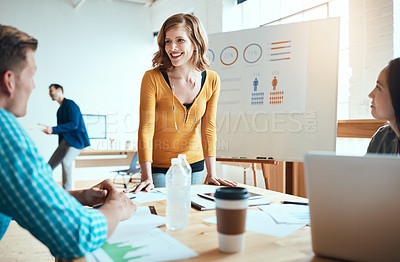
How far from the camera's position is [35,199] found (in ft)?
2.00

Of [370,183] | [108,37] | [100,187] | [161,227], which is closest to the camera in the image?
[370,183]

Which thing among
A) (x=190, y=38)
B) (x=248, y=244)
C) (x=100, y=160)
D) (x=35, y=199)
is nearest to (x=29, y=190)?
(x=35, y=199)

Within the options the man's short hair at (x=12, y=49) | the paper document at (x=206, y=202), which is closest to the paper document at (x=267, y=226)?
the paper document at (x=206, y=202)

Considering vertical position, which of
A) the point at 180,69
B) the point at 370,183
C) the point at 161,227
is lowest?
the point at 161,227

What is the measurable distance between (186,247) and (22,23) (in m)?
6.64

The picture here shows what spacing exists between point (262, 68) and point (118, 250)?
2.04 meters

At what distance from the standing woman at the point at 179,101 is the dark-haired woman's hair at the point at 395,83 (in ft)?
2.79

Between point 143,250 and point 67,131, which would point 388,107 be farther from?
point 67,131

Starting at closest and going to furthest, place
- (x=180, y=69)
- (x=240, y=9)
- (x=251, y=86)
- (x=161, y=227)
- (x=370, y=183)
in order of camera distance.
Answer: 1. (x=370, y=183)
2. (x=161, y=227)
3. (x=180, y=69)
4. (x=251, y=86)
5. (x=240, y=9)

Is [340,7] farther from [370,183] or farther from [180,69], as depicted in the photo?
[370,183]

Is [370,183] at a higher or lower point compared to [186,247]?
higher

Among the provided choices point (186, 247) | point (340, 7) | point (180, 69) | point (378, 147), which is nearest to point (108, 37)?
point (340, 7)

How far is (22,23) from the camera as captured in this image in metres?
6.05

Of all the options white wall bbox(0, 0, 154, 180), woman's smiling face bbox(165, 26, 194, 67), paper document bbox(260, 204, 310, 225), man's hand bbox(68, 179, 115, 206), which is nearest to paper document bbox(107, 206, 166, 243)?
man's hand bbox(68, 179, 115, 206)
